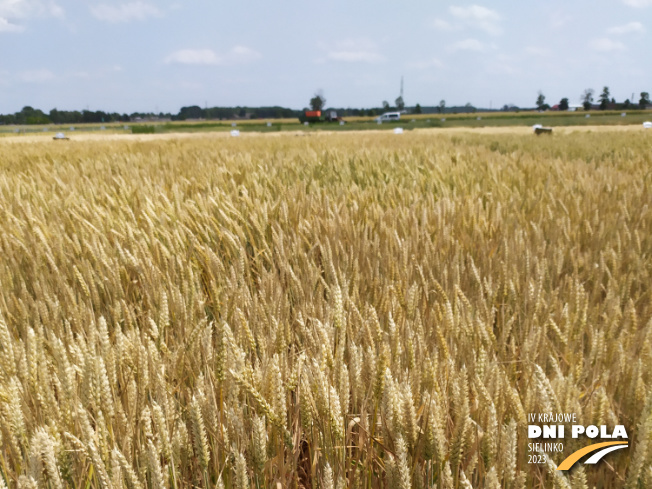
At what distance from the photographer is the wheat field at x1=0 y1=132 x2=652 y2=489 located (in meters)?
0.65

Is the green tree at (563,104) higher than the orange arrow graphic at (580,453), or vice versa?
the green tree at (563,104)

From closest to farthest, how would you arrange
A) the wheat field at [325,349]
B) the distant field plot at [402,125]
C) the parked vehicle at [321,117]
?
1. the wheat field at [325,349]
2. the distant field plot at [402,125]
3. the parked vehicle at [321,117]

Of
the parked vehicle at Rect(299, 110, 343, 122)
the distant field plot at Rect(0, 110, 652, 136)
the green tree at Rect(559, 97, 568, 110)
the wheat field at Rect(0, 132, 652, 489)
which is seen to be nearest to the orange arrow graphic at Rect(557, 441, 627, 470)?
the wheat field at Rect(0, 132, 652, 489)

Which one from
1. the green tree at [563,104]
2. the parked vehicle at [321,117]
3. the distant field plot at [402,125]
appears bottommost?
the distant field plot at [402,125]

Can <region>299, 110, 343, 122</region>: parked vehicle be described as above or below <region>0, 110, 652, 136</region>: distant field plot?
above

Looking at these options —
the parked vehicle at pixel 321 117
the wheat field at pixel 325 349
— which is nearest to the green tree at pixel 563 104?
the parked vehicle at pixel 321 117

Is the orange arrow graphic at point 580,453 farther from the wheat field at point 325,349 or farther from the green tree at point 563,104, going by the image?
the green tree at point 563,104

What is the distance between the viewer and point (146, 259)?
135 cm

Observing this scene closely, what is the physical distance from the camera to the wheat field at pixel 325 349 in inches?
25.5

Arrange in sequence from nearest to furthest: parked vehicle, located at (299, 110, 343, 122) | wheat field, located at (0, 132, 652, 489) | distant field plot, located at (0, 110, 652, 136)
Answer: wheat field, located at (0, 132, 652, 489) → distant field plot, located at (0, 110, 652, 136) → parked vehicle, located at (299, 110, 343, 122)

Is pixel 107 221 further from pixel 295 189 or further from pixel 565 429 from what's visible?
pixel 565 429

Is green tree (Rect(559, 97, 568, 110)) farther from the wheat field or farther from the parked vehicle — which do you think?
the wheat field

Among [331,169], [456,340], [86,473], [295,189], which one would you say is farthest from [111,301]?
[331,169]

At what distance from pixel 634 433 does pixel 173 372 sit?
0.82 m
